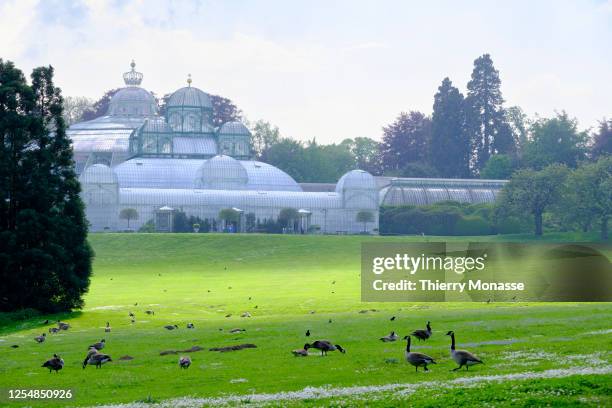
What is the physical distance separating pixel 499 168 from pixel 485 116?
21.5 m

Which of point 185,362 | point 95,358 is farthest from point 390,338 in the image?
point 95,358

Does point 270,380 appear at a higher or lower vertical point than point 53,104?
lower

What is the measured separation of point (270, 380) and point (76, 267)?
2848 centimetres

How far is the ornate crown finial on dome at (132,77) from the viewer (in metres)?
176

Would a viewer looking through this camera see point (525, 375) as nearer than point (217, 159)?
Yes

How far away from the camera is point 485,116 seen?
182 m

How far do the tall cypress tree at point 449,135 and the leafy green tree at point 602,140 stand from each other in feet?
59.0

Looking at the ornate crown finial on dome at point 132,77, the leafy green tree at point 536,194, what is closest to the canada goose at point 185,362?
the leafy green tree at point 536,194

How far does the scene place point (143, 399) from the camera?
26094 millimetres

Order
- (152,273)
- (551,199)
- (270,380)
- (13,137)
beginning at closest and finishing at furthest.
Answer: (270,380) < (13,137) < (152,273) < (551,199)

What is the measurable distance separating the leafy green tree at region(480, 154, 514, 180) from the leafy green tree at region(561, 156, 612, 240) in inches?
1608

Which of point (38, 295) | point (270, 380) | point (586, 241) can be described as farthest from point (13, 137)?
point (586, 241)

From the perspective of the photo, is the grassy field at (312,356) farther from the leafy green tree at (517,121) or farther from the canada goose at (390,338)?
the leafy green tree at (517,121)

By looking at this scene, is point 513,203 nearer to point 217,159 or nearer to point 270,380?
point 217,159
